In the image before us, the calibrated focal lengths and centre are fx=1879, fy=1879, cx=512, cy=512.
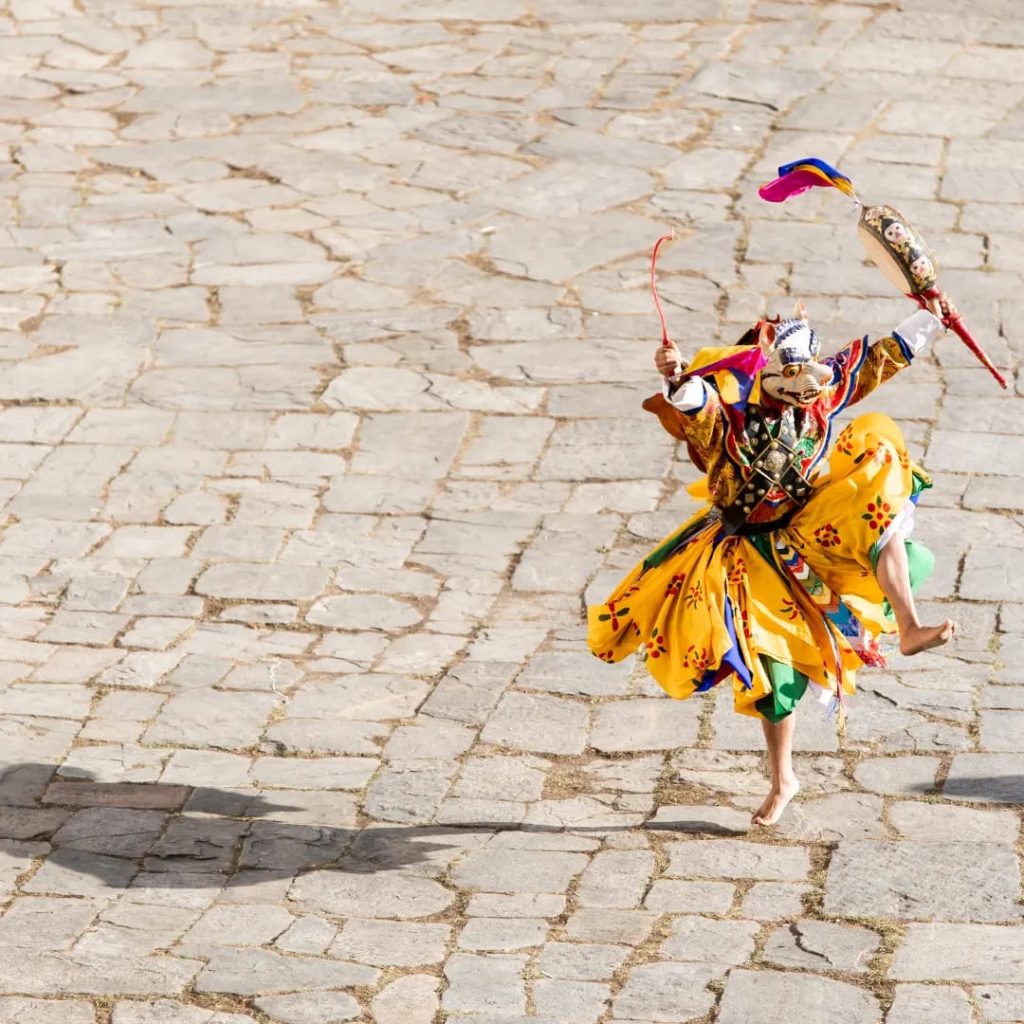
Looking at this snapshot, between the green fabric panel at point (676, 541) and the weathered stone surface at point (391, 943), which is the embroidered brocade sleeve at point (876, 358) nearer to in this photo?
the green fabric panel at point (676, 541)

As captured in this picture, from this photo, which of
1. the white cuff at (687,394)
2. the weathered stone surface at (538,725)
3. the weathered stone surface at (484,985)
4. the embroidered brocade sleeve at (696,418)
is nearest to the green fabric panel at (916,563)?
the embroidered brocade sleeve at (696,418)

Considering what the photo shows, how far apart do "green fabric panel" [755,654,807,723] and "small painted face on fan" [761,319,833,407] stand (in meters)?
0.77

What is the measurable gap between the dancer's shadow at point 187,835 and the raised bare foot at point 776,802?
0.11 m

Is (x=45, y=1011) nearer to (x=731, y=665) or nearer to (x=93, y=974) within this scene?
(x=93, y=974)

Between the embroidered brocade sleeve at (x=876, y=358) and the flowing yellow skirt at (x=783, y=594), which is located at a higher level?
the embroidered brocade sleeve at (x=876, y=358)

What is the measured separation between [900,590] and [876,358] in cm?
73

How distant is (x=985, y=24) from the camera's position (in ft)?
40.5

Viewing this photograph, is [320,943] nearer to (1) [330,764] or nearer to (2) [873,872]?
(1) [330,764]

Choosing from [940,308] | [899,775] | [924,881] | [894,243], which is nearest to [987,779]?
[899,775]

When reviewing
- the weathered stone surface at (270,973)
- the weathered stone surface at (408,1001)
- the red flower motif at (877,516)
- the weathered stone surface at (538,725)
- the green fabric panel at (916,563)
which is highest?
the red flower motif at (877,516)

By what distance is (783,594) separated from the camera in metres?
5.57

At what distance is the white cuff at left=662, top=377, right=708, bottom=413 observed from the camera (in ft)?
17.7

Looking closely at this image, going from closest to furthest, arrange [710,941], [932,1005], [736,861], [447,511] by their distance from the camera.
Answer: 1. [932,1005]
2. [710,941]
3. [736,861]
4. [447,511]

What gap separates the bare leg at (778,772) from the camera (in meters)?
5.61
